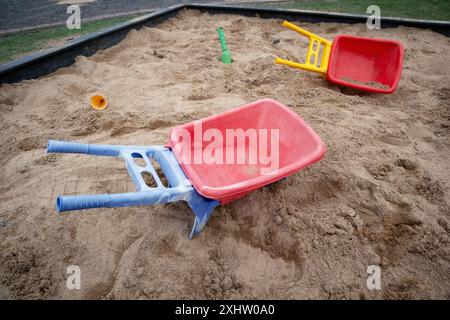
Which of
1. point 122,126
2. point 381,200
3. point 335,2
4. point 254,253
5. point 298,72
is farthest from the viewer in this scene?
point 335,2

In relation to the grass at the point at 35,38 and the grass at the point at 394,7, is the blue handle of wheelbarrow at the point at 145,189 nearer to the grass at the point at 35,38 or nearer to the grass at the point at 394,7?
the grass at the point at 35,38

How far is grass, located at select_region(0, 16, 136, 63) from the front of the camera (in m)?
2.96

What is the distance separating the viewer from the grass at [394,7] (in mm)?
3707

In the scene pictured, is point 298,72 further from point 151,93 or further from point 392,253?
point 392,253

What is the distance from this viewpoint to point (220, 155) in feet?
5.77

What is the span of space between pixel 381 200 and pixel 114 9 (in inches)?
176

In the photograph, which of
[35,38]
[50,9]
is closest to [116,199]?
[35,38]

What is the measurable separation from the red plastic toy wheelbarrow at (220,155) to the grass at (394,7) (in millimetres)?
3067

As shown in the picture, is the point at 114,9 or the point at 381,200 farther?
the point at 114,9

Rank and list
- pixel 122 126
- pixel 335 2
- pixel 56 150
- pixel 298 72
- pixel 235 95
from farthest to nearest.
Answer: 1. pixel 335 2
2. pixel 298 72
3. pixel 235 95
4. pixel 122 126
5. pixel 56 150

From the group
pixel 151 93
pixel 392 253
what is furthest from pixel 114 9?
pixel 392 253

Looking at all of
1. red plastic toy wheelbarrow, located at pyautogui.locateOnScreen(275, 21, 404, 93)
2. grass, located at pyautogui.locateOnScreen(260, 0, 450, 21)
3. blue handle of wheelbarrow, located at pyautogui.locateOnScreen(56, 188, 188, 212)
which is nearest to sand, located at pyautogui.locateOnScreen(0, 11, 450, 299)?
red plastic toy wheelbarrow, located at pyautogui.locateOnScreen(275, 21, 404, 93)
